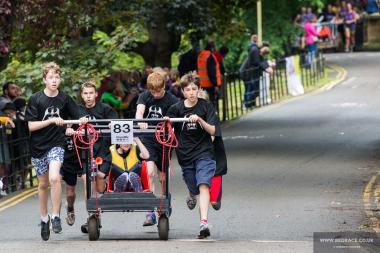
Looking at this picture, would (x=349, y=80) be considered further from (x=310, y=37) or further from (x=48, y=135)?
(x=48, y=135)

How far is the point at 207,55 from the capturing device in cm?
2922

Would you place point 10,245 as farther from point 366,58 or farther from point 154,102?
point 366,58

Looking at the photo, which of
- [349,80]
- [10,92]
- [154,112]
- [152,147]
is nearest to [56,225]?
[152,147]

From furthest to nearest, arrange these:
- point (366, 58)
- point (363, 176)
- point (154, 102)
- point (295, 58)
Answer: point (366, 58), point (295, 58), point (363, 176), point (154, 102)

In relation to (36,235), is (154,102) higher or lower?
higher

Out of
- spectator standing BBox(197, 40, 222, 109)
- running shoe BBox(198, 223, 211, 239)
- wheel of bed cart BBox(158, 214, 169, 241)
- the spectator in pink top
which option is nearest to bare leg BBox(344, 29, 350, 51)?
the spectator in pink top

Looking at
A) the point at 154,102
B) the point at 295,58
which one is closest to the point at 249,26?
the point at 295,58

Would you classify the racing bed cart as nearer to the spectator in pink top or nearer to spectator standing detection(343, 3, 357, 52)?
the spectator in pink top

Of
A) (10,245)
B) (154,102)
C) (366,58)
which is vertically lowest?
(366,58)

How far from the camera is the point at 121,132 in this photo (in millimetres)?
13000

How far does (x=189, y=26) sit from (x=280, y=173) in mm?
8995

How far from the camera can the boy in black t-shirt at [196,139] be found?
13.2 meters

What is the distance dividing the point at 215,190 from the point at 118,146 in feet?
4.01

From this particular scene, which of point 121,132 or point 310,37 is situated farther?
point 310,37
